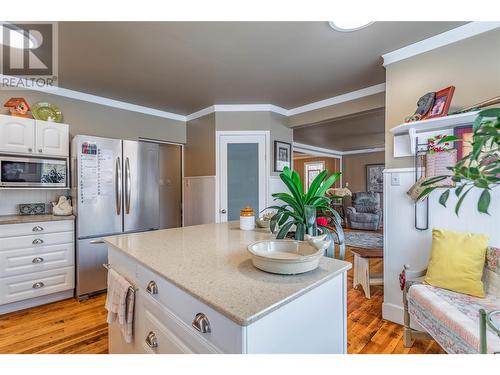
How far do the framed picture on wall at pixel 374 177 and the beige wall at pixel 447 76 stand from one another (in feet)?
20.7

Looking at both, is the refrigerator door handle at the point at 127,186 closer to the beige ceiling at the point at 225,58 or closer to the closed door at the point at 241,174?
the beige ceiling at the point at 225,58

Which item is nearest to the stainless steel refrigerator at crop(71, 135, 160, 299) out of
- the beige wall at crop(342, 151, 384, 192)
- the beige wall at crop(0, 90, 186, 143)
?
the beige wall at crop(0, 90, 186, 143)

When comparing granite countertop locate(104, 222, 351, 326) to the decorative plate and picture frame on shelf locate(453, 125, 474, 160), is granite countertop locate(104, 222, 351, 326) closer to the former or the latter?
picture frame on shelf locate(453, 125, 474, 160)

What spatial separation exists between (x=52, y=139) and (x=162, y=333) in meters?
2.66

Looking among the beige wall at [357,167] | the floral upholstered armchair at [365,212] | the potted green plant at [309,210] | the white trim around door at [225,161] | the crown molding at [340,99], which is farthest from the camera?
the beige wall at [357,167]

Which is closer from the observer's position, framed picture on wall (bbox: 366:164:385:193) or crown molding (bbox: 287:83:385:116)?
crown molding (bbox: 287:83:385:116)

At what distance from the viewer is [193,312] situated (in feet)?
2.90

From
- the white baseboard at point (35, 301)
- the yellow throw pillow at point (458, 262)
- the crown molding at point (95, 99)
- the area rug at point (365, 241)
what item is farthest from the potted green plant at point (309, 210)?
the area rug at point (365, 241)

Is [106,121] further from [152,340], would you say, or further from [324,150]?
[324,150]

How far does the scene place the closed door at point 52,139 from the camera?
2.58 metres

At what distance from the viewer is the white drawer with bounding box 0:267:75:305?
7.70 feet

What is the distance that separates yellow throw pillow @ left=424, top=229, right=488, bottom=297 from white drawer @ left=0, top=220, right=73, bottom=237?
3.39m

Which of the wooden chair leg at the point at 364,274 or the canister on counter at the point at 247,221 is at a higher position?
the canister on counter at the point at 247,221
